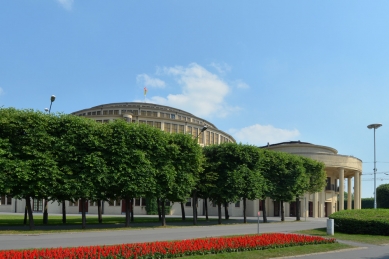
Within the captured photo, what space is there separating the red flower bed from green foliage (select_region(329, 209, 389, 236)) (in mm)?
7768

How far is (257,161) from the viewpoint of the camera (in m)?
39.9

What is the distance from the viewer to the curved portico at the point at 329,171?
2496 inches

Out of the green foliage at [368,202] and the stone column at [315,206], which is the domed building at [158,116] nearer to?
the stone column at [315,206]

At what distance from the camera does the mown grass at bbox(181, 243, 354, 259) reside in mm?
15102

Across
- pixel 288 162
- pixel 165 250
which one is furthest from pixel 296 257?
pixel 288 162

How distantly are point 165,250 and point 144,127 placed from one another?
17.5 meters

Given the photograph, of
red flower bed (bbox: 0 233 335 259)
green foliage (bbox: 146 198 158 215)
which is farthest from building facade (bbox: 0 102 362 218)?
red flower bed (bbox: 0 233 335 259)

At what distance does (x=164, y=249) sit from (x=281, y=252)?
5.21m

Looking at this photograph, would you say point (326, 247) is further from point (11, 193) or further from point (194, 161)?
point (11, 193)

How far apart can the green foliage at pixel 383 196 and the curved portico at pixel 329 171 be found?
71.8 feet

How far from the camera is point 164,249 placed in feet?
48.7

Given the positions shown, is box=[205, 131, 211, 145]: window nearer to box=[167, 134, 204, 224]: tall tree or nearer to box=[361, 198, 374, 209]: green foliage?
box=[361, 198, 374, 209]: green foliage

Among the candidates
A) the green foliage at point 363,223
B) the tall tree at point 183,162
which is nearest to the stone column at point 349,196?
the green foliage at point 363,223

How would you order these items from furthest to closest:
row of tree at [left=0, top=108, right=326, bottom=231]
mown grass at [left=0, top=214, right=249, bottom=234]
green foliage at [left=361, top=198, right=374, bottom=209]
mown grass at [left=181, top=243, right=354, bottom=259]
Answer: green foliage at [left=361, top=198, right=374, bottom=209] < mown grass at [left=0, top=214, right=249, bottom=234] < row of tree at [left=0, top=108, right=326, bottom=231] < mown grass at [left=181, top=243, right=354, bottom=259]
